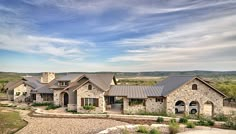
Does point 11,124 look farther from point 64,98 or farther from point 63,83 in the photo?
point 63,83

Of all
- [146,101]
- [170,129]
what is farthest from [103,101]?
[170,129]

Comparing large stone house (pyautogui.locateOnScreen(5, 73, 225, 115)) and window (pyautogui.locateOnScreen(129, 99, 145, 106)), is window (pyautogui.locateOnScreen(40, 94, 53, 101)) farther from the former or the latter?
window (pyautogui.locateOnScreen(129, 99, 145, 106))

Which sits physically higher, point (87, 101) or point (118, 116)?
point (87, 101)

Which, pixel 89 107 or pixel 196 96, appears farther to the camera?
pixel 89 107

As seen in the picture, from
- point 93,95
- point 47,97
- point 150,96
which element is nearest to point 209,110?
point 150,96

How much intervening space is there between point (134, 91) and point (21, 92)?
24.0m

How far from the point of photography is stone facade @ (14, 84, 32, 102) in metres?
41.9

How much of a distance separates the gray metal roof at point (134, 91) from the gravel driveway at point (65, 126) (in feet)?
17.4

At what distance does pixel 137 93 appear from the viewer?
2866 cm

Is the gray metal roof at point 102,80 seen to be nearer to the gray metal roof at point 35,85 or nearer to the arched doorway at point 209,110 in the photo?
the gray metal roof at point 35,85

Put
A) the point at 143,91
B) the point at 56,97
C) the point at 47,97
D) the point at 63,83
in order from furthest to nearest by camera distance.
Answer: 1. the point at 47,97
2. the point at 63,83
3. the point at 56,97
4. the point at 143,91

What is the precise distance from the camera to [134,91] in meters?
29.4

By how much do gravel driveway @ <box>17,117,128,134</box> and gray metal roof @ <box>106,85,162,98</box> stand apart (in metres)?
5.30

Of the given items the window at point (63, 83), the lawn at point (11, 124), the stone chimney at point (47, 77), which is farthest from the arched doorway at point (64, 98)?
the stone chimney at point (47, 77)
